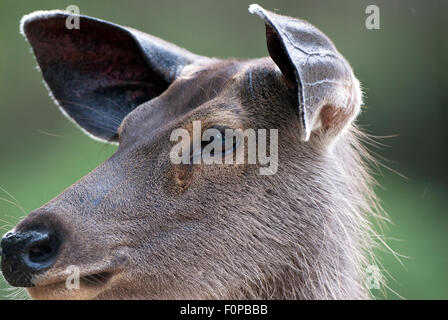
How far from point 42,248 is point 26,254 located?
2.6 inches

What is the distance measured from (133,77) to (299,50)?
1.39 m

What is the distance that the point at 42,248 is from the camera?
109 inches

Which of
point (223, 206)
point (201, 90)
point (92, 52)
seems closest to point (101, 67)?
point (92, 52)

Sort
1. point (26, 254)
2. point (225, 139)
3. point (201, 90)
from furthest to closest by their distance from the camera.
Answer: point (201, 90) → point (225, 139) → point (26, 254)

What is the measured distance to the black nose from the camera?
272cm

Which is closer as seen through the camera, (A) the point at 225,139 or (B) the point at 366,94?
(A) the point at 225,139

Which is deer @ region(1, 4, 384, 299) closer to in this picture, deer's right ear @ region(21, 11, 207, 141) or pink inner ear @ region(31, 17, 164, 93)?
deer's right ear @ region(21, 11, 207, 141)

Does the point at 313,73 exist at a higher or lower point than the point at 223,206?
higher

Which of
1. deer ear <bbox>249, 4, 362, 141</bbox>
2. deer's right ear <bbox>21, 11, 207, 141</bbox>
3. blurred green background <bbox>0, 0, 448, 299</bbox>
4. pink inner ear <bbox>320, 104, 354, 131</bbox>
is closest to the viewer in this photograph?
deer ear <bbox>249, 4, 362, 141</bbox>

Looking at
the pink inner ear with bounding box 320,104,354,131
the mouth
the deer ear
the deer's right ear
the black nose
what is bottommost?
the mouth

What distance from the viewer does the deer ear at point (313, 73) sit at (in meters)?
2.71

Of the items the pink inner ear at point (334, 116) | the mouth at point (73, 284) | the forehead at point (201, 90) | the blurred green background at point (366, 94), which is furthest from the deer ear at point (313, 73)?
the blurred green background at point (366, 94)

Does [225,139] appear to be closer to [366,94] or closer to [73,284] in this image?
[73,284]

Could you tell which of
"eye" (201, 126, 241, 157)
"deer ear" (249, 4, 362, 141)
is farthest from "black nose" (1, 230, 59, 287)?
"deer ear" (249, 4, 362, 141)
